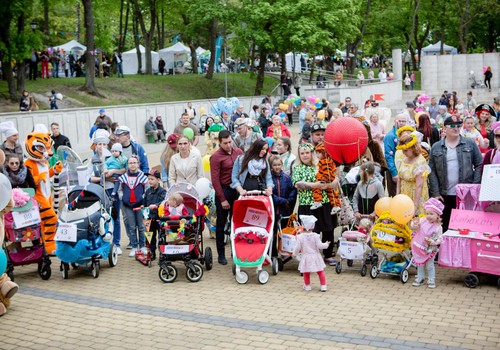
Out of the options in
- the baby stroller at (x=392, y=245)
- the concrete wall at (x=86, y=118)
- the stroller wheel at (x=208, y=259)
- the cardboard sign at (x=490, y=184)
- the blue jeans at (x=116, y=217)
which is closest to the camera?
the cardboard sign at (x=490, y=184)

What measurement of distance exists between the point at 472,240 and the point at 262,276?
2.84 metres

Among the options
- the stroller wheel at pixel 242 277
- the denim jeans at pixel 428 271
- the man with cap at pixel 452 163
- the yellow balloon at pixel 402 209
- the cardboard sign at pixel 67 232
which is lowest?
the stroller wheel at pixel 242 277

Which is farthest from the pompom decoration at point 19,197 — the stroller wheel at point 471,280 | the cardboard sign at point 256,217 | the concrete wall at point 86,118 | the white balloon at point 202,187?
the concrete wall at point 86,118

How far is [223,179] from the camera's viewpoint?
11789 mm

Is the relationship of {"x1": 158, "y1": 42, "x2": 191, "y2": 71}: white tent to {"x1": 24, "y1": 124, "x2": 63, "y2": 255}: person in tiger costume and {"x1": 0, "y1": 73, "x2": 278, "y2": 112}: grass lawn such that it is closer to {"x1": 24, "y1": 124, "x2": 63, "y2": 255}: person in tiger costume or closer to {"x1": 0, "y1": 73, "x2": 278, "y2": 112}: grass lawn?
{"x1": 0, "y1": 73, "x2": 278, "y2": 112}: grass lawn

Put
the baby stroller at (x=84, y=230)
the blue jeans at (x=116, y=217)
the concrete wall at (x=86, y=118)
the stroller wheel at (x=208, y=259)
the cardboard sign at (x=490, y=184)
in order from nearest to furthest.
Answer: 1. the cardboard sign at (x=490, y=184)
2. the baby stroller at (x=84, y=230)
3. the stroller wheel at (x=208, y=259)
4. the blue jeans at (x=116, y=217)
5. the concrete wall at (x=86, y=118)

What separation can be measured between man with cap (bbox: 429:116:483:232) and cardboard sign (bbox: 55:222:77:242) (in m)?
5.12

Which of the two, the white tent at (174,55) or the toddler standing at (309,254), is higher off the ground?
the white tent at (174,55)

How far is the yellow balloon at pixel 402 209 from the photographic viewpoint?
34.0ft

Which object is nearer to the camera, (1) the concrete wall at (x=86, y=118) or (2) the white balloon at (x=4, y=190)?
(2) the white balloon at (x=4, y=190)

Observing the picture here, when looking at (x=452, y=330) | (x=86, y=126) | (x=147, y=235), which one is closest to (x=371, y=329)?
(x=452, y=330)

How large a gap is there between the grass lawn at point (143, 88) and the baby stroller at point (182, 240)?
73.8 ft

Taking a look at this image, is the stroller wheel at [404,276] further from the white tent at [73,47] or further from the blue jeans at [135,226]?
the white tent at [73,47]

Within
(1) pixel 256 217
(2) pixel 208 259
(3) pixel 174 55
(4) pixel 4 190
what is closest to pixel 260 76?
(3) pixel 174 55
